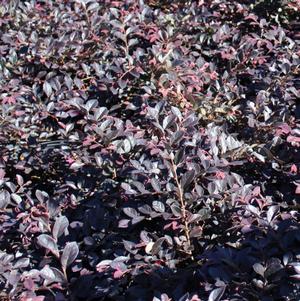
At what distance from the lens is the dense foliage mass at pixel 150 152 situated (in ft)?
6.13

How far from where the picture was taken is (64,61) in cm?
318

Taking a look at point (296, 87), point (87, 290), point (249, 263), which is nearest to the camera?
point (249, 263)

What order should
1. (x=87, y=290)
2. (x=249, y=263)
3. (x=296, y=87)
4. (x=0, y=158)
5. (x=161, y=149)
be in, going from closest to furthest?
(x=249, y=263)
(x=87, y=290)
(x=161, y=149)
(x=0, y=158)
(x=296, y=87)

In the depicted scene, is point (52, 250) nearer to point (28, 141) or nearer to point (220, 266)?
point (220, 266)

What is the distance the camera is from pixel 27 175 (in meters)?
2.69

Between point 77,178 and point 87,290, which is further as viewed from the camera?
point 77,178

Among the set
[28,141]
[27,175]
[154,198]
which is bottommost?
[27,175]

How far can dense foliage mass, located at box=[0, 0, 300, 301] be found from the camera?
6.13ft

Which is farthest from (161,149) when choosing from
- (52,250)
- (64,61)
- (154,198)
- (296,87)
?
(64,61)

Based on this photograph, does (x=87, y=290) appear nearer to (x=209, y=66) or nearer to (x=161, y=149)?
(x=161, y=149)

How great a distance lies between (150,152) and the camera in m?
2.28

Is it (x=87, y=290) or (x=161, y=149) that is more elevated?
(x=161, y=149)

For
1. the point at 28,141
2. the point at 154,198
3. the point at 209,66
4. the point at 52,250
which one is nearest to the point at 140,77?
the point at 209,66

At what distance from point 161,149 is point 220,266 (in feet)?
2.10
